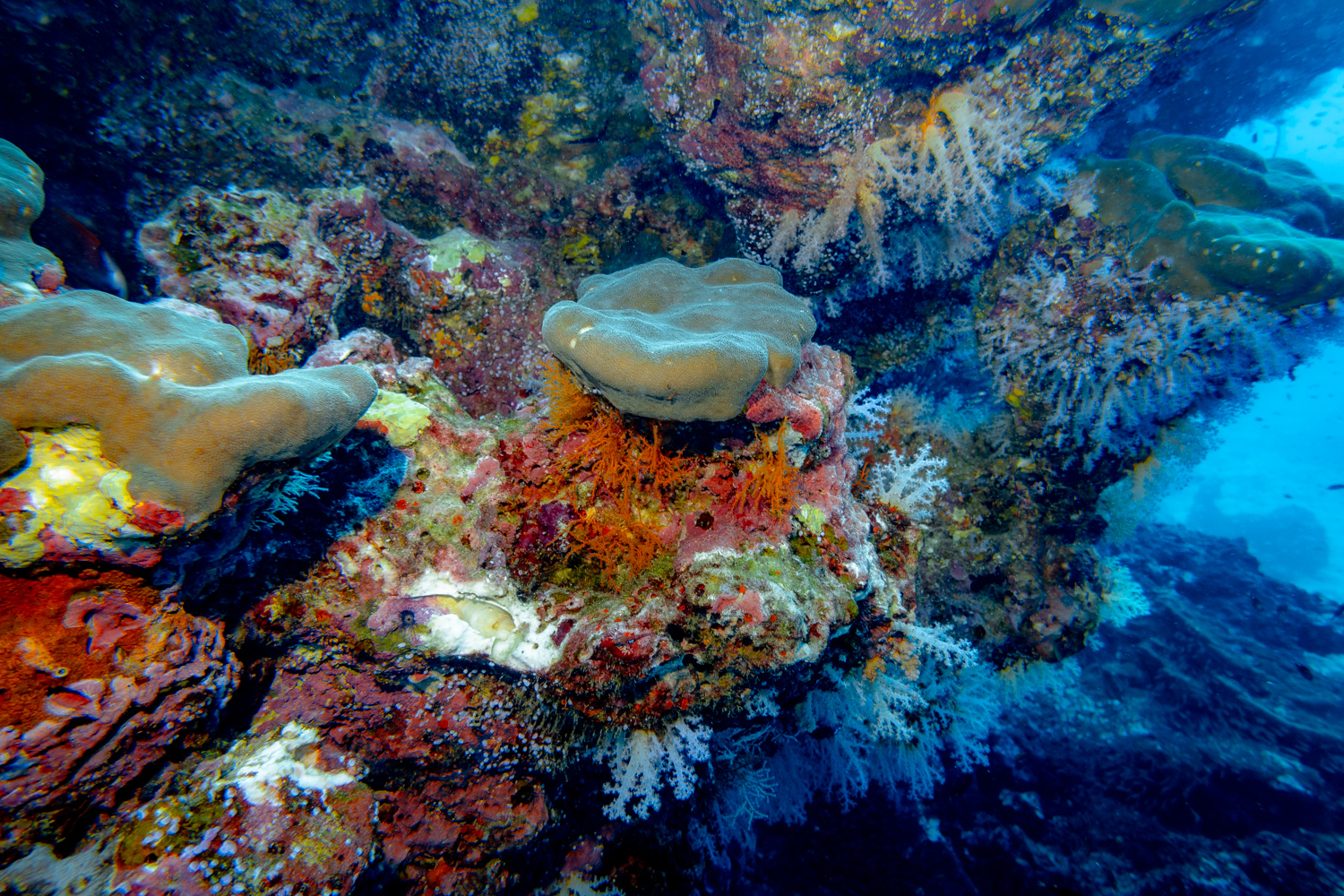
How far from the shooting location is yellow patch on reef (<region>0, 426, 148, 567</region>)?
1626 millimetres

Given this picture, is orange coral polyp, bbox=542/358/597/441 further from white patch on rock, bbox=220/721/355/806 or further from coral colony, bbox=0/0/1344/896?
white patch on rock, bbox=220/721/355/806

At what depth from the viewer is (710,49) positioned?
4.64 m

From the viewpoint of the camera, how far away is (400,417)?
10.4 ft

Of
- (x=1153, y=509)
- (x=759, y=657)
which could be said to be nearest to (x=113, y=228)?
(x=759, y=657)

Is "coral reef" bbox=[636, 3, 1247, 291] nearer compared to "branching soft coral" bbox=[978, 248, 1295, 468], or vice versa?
"coral reef" bbox=[636, 3, 1247, 291]

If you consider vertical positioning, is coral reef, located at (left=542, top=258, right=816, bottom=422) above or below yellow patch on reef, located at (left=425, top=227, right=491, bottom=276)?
below

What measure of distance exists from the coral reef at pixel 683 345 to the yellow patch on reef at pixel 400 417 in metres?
1.23

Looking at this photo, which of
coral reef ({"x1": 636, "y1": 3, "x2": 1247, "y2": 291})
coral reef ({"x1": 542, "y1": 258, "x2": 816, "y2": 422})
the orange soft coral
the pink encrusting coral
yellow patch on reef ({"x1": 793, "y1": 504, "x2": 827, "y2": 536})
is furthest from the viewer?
coral reef ({"x1": 636, "y1": 3, "x2": 1247, "y2": 291})

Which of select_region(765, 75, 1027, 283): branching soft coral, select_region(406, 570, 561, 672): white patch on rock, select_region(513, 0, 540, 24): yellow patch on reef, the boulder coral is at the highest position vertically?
select_region(513, 0, 540, 24): yellow patch on reef

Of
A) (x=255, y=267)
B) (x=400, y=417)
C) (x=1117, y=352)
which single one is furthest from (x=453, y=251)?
(x=1117, y=352)

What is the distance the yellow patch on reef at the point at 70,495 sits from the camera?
1626 mm

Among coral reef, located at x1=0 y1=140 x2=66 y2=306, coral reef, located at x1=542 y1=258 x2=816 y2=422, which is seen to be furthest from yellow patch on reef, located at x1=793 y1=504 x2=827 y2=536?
coral reef, located at x1=0 y1=140 x2=66 y2=306

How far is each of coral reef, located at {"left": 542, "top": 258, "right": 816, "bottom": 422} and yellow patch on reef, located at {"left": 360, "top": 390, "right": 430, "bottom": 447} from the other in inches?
48.4

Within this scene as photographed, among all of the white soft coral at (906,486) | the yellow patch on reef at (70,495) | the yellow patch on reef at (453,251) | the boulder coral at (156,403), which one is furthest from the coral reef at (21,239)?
the white soft coral at (906,486)
